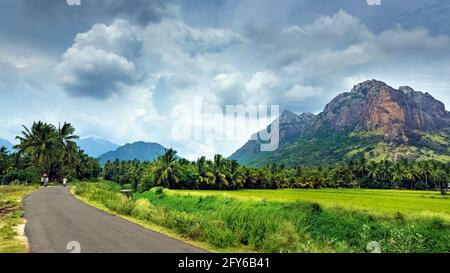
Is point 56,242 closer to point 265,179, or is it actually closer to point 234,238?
point 234,238

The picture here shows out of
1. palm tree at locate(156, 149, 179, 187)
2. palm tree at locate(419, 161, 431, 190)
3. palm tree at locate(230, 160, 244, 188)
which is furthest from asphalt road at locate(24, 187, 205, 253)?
palm tree at locate(419, 161, 431, 190)

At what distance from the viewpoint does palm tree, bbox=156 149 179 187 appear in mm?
77812

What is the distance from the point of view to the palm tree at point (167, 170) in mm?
77812

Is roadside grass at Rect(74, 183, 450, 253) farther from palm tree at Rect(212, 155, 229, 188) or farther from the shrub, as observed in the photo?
palm tree at Rect(212, 155, 229, 188)

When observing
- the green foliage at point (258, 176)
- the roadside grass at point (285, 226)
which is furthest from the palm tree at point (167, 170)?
the roadside grass at point (285, 226)

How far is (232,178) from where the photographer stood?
285ft

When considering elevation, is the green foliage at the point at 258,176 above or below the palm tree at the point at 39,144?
below

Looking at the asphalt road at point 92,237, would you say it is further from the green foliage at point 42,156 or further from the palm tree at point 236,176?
the palm tree at point 236,176

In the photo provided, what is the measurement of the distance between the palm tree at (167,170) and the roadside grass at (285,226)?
1096 inches

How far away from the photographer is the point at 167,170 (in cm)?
7781

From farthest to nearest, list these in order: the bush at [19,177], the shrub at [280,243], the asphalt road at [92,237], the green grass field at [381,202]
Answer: the bush at [19,177], the green grass field at [381,202], the shrub at [280,243], the asphalt road at [92,237]
